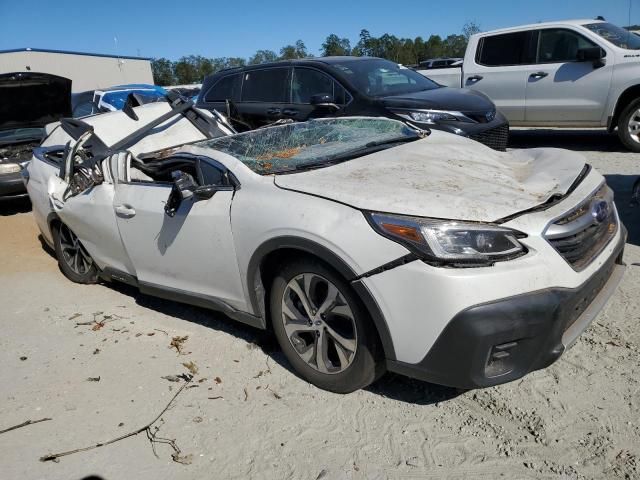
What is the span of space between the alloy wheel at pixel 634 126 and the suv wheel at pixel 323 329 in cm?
717

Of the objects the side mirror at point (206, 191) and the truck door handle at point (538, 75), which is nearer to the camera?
the side mirror at point (206, 191)

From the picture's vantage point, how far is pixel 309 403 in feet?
9.68

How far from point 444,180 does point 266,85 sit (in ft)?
18.6

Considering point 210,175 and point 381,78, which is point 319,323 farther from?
point 381,78

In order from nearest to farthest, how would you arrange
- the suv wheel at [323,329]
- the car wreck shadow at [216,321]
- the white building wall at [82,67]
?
1. the suv wheel at [323,329]
2. the car wreck shadow at [216,321]
3. the white building wall at [82,67]

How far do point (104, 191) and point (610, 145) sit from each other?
26.5ft

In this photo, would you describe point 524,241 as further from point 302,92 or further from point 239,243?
point 302,92

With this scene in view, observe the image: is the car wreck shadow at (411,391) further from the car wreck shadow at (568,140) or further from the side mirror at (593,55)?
the side mirror at (593,55)

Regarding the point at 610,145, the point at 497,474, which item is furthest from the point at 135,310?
the point at 610,145

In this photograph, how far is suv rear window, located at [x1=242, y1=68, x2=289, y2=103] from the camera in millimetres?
7832

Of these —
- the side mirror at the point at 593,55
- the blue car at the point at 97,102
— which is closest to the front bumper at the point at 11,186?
the blue car at the point at 97,102

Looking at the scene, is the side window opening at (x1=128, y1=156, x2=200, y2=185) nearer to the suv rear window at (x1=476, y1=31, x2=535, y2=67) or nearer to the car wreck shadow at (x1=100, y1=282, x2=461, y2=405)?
the car wreck shadow at (x1=100, y1=282, x2=461, y2=405)

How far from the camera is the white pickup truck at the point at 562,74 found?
8086 mm

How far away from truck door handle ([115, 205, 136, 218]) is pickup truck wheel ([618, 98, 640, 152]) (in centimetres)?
739
